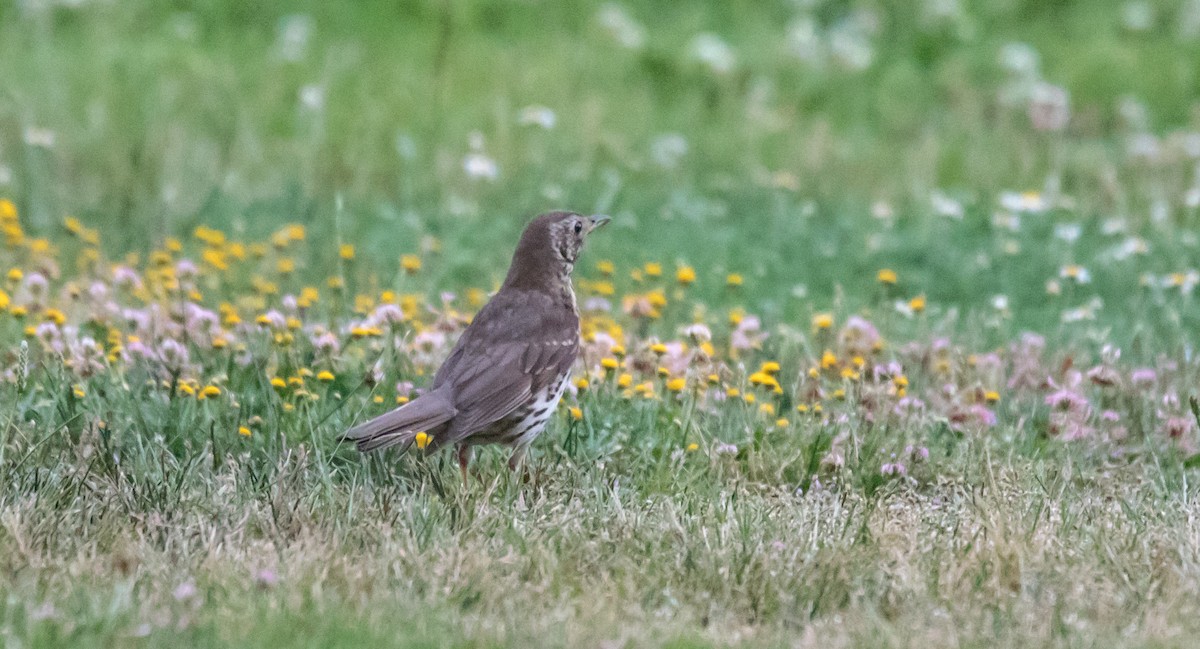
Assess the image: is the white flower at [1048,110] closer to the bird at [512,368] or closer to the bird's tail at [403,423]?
the bird at [512,368]

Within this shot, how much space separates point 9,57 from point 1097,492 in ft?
25.1

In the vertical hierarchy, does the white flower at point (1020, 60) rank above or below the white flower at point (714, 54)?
above

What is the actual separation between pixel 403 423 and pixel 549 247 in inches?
33.4

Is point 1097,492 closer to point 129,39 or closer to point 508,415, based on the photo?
point 508,415

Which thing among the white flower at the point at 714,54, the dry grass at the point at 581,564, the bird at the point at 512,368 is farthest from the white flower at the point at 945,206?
the dry grass at the point at 581,564

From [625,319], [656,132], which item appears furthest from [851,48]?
[625,319]

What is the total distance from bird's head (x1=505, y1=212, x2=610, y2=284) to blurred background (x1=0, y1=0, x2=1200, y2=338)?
1311 mm

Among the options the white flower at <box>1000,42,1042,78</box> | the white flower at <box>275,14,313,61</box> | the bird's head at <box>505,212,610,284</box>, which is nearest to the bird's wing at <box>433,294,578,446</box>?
the bird's head at <box>505,212,610,284</box>

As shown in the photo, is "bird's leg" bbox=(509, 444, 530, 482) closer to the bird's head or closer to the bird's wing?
the bird's wing

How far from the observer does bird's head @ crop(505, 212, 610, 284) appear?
5.40 metres

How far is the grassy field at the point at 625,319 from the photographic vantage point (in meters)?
4.22

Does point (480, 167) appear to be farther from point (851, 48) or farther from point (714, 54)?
point (851, 48)

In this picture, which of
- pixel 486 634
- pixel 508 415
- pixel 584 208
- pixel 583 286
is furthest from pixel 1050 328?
pixel 486 634

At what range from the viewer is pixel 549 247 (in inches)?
213
